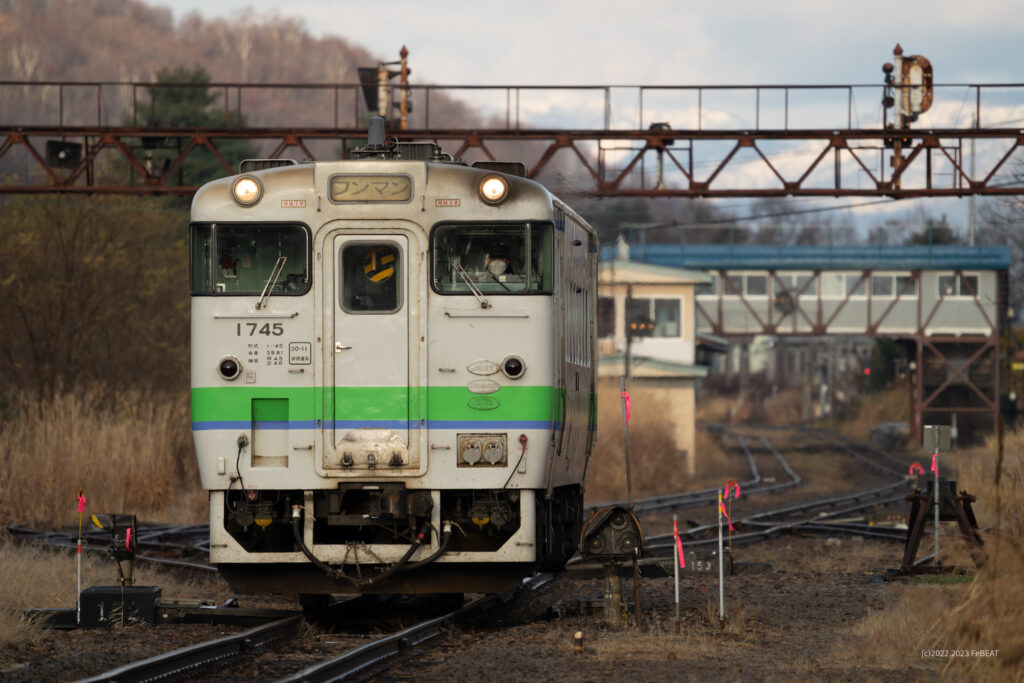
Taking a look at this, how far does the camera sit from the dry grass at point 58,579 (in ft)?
41.0

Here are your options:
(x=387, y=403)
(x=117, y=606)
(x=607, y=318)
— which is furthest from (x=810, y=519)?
(x=607, y=318)

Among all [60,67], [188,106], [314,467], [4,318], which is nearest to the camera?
[314,467]

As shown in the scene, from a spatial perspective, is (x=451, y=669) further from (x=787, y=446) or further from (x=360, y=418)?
(x=787, y=446)

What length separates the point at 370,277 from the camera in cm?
1094

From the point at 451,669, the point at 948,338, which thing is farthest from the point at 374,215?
the point at 948,338

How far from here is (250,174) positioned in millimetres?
10961

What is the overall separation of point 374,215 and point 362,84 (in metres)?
17.3

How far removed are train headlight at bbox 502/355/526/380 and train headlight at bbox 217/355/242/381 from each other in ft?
6.75

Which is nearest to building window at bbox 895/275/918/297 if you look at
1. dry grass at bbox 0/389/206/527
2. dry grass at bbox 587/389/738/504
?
dry grass at bbox 587/389/738/504

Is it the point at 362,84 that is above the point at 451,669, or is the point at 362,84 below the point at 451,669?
above

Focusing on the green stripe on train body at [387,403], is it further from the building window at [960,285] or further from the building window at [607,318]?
the building window at [960,285]

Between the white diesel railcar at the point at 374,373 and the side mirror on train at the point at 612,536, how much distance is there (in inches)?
23.8

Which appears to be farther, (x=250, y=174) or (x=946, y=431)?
(x=946, y=431)

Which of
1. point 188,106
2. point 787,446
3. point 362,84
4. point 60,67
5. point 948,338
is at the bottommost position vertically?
point 787,446
